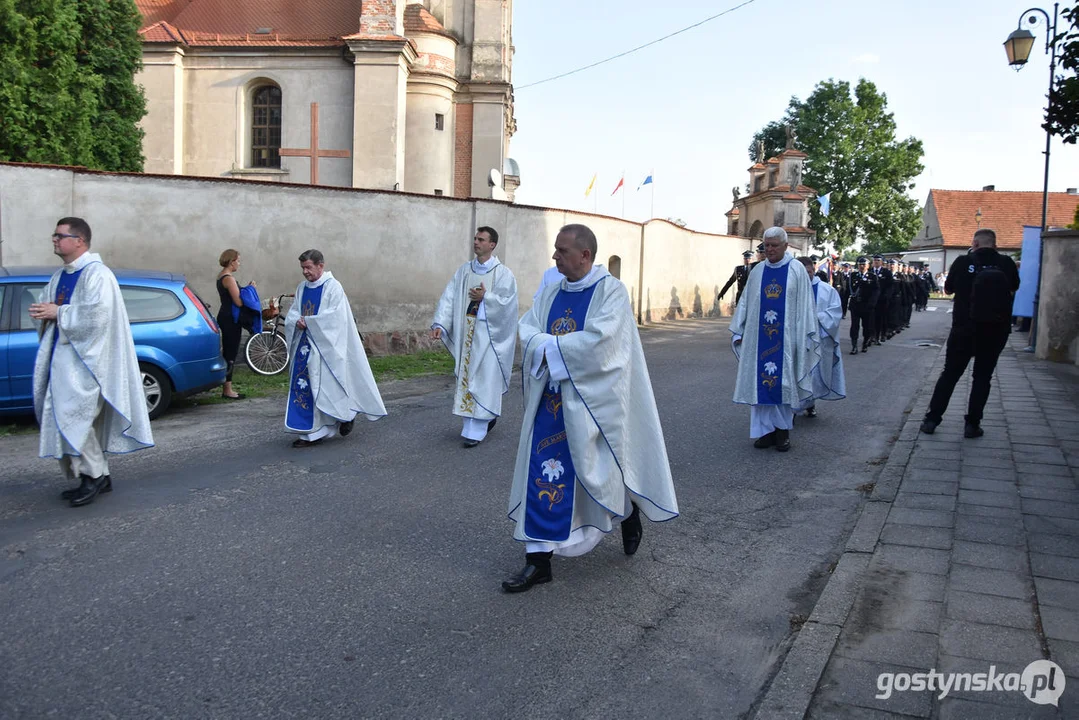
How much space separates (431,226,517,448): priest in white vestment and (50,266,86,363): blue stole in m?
3.29

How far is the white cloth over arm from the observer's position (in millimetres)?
5742

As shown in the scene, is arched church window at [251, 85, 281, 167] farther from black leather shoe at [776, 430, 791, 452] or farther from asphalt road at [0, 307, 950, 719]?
black leather shoe at [776, 430, 791, 452]

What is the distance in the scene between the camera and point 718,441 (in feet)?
26.8

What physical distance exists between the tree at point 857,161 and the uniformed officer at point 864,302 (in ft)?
149

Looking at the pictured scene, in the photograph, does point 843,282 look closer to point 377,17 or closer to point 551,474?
point 377,17

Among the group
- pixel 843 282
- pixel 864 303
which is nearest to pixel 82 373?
pixel 864 303

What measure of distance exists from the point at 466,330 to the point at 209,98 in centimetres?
2305

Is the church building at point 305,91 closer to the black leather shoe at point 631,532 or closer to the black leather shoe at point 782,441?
the black leather shoe at point 782,441

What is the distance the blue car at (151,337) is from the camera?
8.36 meters

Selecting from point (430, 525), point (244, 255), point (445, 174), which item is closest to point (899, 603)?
point (430, 525)

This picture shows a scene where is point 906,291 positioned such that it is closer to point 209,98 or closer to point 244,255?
point 244,255

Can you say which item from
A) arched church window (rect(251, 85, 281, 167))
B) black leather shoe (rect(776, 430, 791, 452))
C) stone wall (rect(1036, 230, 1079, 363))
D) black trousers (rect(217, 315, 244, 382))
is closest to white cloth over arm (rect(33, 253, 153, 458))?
black trousers (rect(217, 315, 244, 382))

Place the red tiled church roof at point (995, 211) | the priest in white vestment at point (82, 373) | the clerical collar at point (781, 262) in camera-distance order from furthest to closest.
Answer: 1. the red tiled church roof at point (995, 211)
2. the clerical collar at point (781, 262)
3. the priest in white vestment at point (82, 373)

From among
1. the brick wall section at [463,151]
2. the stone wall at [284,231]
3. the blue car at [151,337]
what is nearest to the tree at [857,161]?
the brick wall section at [463,151]
